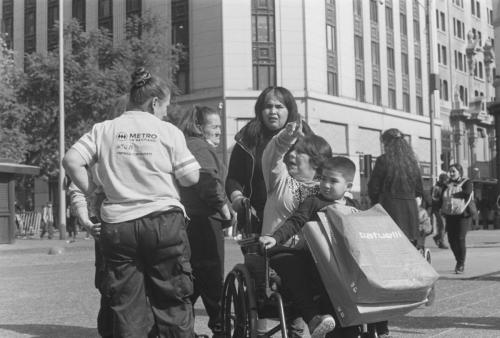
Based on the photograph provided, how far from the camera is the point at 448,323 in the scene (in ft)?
20.9

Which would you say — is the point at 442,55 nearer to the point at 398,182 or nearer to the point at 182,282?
the point at 398,182

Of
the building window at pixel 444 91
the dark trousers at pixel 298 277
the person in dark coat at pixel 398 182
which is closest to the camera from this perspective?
the dark trousers at pixel 298 277


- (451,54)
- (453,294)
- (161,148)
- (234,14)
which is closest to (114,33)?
(234,14)

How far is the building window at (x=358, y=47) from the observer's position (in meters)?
45.4

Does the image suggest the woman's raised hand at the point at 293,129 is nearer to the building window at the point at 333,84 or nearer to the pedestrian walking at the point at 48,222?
the pedestrian walking at the point at 48,222

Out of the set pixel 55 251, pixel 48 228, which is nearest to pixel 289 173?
pixel 55 251

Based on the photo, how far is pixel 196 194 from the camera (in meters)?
5.18

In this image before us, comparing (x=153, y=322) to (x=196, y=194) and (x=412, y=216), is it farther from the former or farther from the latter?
(x=412, y=216)

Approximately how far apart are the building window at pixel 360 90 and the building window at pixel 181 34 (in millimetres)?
10930

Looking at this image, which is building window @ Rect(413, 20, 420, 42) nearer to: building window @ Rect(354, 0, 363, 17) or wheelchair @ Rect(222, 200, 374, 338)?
building window @ Rect(354, 0, 363, 17)

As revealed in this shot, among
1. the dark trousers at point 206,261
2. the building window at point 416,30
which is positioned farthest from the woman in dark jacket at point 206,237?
the building window at point 416,30

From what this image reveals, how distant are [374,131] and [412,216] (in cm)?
4005

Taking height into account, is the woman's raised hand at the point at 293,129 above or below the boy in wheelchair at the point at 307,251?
above

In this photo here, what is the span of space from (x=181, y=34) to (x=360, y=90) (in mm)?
11879
